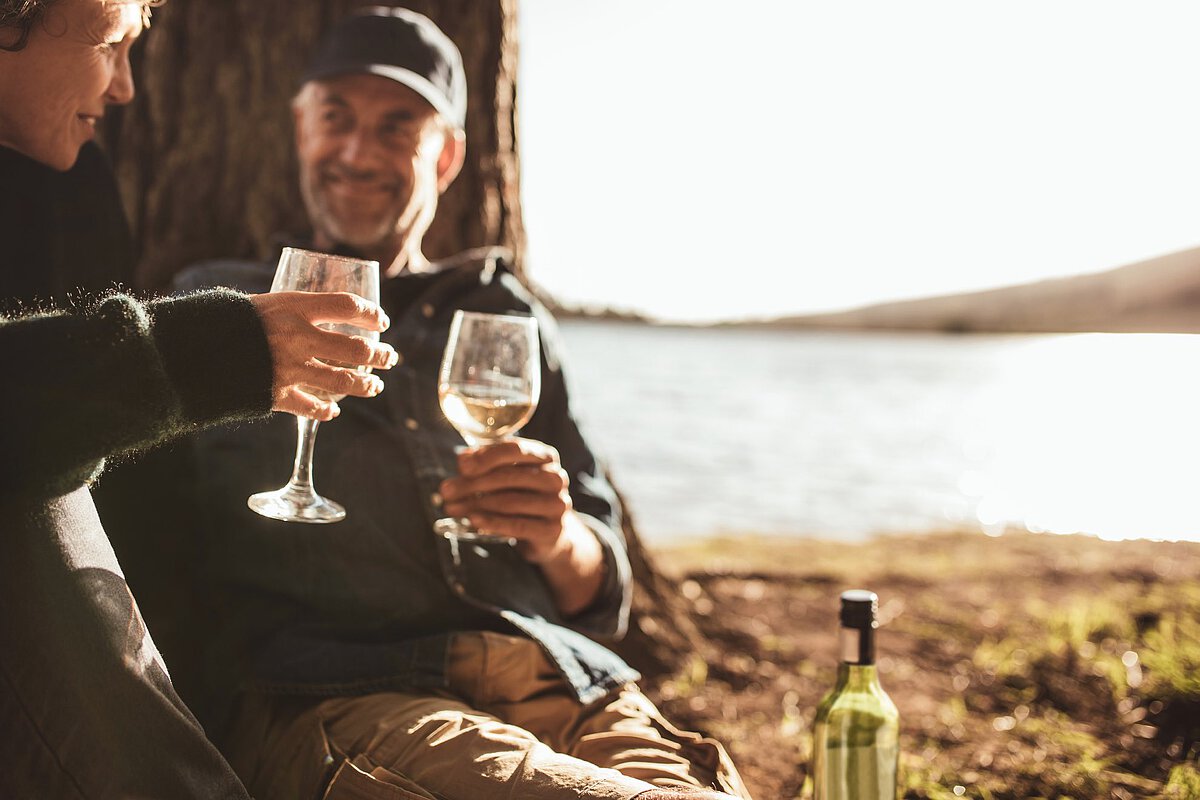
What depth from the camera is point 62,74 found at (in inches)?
77.8

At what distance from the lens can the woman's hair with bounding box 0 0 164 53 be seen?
1.78 m

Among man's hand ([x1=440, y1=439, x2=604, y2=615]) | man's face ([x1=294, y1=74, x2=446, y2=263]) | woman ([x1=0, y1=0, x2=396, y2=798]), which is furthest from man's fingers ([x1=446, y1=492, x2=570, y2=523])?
man's face ([x1=294, y1=74, x2=446, y2=263])

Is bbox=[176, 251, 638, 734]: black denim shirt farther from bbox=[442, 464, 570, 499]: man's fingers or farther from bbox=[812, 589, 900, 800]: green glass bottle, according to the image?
bbox=[812, 589, 900, 800]: green glass bottle

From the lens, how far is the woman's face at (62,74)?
1889mm

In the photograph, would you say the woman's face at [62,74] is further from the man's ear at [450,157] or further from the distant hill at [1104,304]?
the distant hill at [1104,304]

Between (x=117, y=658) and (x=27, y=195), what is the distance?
1208mm

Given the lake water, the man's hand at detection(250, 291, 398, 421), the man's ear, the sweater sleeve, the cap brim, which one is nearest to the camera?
the sweater sleeve

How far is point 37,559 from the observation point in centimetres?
150

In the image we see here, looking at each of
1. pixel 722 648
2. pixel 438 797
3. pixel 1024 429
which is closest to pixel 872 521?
pixel 722 648

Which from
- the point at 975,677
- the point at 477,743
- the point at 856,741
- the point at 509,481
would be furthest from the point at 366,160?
the point at 975,677

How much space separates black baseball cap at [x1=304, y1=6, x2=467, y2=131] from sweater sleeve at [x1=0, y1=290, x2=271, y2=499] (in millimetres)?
1533

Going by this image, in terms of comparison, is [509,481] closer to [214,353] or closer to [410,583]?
[410,583]

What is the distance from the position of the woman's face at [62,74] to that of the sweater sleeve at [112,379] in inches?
27.6

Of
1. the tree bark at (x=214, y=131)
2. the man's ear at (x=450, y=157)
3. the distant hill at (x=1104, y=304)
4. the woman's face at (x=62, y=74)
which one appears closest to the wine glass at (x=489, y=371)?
the woman's face at (x=62, y=74)
